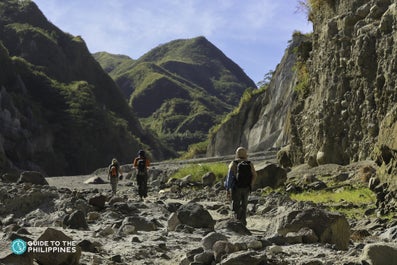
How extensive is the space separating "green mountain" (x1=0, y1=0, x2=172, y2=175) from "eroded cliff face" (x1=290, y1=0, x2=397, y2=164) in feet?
129

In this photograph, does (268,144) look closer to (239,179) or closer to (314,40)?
(314,40)

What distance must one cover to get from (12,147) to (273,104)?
52.6m

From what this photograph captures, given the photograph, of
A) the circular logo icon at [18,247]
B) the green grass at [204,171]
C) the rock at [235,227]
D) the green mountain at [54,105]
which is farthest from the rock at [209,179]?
the green mountain at [54,105]

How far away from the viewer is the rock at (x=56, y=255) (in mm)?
6082

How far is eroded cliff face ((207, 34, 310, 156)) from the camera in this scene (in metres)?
50.2

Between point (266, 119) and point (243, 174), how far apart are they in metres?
42.3

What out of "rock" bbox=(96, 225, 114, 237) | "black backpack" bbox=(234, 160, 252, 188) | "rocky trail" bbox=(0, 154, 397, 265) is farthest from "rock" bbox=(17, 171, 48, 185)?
"rock" bbox=(96, 225, 114, 237)

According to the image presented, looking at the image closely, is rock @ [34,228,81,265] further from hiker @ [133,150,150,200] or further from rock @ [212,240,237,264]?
hiker @ [133,150,150,200]

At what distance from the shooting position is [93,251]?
→ 24.3 feet

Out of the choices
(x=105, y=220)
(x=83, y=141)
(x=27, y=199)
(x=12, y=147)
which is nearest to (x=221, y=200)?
(x=27, y=199)

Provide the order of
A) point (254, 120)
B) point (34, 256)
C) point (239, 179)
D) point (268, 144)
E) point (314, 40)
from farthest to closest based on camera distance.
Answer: point (254, 120)
point (268, 144)
point (314, 40)
point (239, 179)
point (34, 256)

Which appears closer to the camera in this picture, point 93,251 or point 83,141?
point 93,251

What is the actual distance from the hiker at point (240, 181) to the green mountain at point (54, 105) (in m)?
49.9

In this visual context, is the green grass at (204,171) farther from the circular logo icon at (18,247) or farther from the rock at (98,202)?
the circular logo icon at (18,247)
